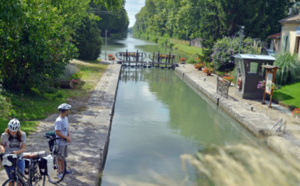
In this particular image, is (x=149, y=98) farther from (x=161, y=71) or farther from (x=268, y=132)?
(x=161, y=71)

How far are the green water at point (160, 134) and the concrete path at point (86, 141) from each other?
23.9 inches

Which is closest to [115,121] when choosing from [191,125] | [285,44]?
[191,125]

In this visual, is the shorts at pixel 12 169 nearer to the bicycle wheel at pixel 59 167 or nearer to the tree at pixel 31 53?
the bicycle wheel at pixel 59 167

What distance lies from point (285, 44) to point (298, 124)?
15789 mm

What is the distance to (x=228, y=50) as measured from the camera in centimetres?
2928

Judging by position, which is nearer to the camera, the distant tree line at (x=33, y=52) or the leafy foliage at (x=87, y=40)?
the distant tree line at (x=33, y=52)

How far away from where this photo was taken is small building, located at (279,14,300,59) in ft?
86.1

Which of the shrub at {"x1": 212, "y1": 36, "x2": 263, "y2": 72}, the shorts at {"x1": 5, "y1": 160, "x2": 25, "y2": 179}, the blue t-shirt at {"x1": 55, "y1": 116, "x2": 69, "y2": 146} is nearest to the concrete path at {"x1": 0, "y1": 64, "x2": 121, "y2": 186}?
the blue t-shirt at {"x1": 55, "y1": 116, "x2": 69, "y2": 146}

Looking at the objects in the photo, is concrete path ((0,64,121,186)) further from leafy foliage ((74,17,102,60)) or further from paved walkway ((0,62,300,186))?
leafy foliage ((74,17,102,60))

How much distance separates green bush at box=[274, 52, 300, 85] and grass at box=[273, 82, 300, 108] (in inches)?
23.8

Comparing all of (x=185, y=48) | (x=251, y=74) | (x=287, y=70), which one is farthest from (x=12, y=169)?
(x=185, y=48)

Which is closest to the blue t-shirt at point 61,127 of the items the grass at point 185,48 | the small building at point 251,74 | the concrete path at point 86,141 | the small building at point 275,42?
the concrete path at point 86,141

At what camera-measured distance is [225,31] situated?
34969 mm

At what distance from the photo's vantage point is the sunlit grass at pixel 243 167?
9.58 meters
